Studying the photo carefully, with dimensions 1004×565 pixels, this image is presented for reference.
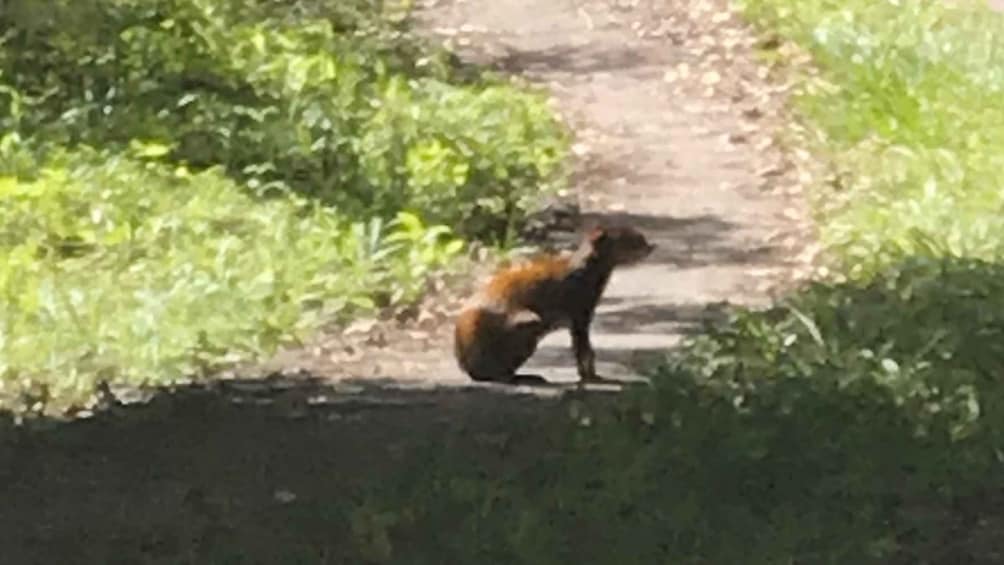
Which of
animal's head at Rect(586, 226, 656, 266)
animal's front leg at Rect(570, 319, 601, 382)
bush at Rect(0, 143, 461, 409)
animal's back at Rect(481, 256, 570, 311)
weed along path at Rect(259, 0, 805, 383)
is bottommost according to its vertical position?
weed along path at Rect(259, 0, 805, 383)

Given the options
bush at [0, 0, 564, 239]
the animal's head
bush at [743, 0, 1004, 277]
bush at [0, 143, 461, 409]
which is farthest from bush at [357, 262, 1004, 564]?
bush at [0, 0, 564, 239]

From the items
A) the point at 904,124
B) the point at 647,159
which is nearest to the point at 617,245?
the point at 904,124

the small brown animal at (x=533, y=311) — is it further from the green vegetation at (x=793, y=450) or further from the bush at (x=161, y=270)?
the bush at (x=161, y=270)

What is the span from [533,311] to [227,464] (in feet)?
4.84

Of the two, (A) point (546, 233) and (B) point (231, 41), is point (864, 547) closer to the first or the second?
(A) point (546, 233)

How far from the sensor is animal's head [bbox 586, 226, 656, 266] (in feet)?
28.2

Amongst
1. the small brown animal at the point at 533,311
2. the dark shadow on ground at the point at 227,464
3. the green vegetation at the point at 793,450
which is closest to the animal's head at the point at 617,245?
the small brown animal at the point at 533,311

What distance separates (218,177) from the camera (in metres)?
11.5

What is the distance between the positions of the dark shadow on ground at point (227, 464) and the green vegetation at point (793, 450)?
22 centimetres

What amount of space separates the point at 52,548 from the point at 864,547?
216 cm

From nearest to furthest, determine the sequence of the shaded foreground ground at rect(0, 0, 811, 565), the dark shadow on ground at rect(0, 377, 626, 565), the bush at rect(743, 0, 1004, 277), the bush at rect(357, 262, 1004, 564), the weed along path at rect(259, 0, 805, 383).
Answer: the bush at rect(357, 262, 1004, 564) → the dark shadow on ground at rect(0, 377, 626, 565) → the shaded foreground ground at rect(0, 0, 811, 565) → the weed along path at rect(259, 0, 805, 383) → the bush at rect(743, 0, 1004, 277)

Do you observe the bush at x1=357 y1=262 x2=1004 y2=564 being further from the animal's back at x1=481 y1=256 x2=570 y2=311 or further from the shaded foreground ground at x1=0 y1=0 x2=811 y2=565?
the animal's back at x1=481 y1=256 x2=570 y2=311

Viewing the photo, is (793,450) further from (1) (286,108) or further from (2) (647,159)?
(1) (286,108)

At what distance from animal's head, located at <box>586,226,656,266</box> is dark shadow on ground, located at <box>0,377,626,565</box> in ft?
1.84
